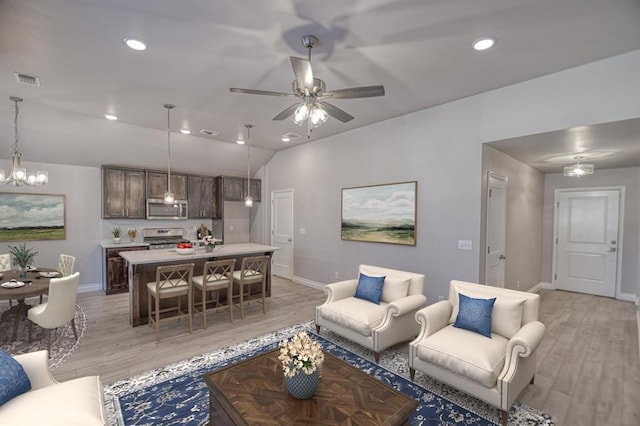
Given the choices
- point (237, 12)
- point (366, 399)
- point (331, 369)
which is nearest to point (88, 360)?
point (331, 369)

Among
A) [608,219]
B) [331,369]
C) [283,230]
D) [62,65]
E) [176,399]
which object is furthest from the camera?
[283,230]

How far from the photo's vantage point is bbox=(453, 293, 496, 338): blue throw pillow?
109 inches

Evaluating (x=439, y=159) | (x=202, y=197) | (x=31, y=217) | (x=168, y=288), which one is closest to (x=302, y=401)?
(x=168, y=288)

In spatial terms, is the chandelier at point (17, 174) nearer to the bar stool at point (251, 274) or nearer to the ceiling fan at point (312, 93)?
the bar stool at point (251, 274)

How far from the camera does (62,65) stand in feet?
10.2

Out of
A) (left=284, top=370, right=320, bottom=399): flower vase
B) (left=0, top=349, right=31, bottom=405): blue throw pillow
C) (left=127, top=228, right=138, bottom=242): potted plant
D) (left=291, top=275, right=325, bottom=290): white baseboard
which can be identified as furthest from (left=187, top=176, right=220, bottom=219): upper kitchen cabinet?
(left=284, top=370, right=320, bottom=399): flower vase

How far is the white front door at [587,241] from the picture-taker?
5754 mm

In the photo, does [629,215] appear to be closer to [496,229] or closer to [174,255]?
[496,229]

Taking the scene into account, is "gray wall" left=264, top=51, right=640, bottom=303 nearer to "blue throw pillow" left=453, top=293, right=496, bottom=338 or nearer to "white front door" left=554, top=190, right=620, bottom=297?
"blue throw pillow" left=453, top=293, right=496, bottom=338

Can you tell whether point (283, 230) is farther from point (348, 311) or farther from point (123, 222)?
point (348, 311)

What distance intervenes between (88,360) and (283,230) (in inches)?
180

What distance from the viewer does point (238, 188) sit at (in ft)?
25.4

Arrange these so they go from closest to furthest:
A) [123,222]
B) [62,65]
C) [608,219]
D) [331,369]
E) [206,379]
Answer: [206,379]
[331,369]
[62,65]
[608,219]
[123,222]

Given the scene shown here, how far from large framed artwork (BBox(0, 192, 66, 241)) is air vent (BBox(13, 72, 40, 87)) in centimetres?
302
